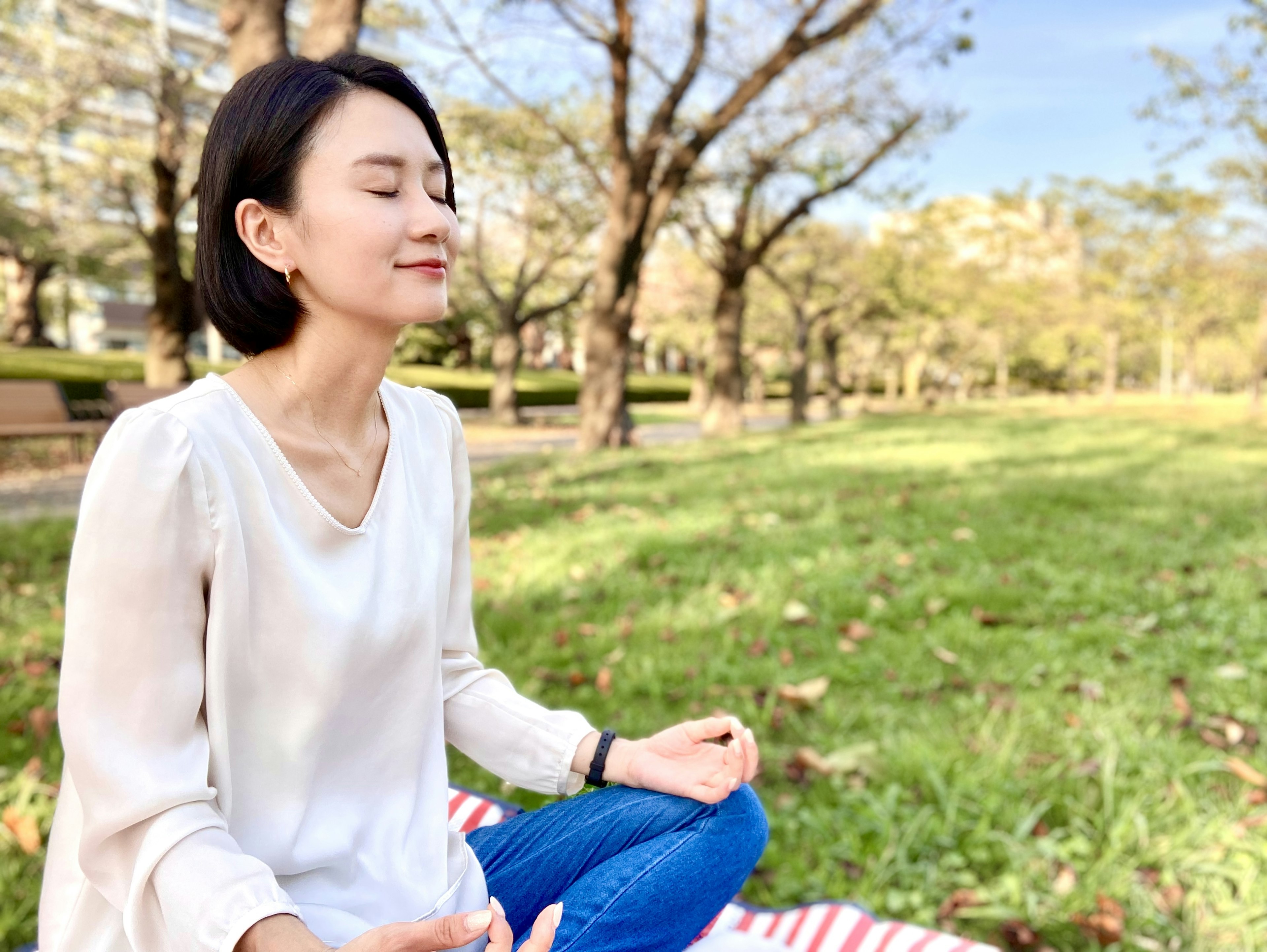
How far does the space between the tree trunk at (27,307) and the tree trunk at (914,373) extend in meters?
31.4

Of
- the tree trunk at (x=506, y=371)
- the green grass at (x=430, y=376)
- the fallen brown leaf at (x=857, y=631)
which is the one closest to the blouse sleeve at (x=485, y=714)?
the fallen brown leaf at (x=857, y=631)

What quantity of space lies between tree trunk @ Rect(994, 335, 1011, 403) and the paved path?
17.5 meters

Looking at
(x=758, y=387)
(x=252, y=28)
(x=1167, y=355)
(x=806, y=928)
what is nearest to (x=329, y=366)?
(x=806, y=928)

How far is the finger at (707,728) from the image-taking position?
161 cm

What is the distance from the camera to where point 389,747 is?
143 centimetres

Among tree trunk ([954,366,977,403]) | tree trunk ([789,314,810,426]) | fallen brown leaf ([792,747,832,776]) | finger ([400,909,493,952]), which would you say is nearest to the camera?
finger ([400,909,493,952])

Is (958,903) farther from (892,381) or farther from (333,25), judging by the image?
(892,381)

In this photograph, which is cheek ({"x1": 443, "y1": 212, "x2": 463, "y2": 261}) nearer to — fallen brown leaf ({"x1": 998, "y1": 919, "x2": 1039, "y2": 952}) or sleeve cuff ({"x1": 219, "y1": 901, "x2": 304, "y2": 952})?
sleeve cuff ({"x1": 219, "y1": 901, "x2": 304, "y2": 952})

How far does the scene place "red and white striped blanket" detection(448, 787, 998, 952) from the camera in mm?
2045

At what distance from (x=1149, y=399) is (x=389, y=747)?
2192 inches

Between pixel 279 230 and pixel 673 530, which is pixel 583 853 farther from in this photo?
pixel 673 530

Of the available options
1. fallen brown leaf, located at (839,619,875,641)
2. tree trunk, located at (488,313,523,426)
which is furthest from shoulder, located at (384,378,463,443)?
tree trunk, located at (488,313,523,426)

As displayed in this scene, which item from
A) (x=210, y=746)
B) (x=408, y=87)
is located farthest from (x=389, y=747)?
(x=408, y=87)

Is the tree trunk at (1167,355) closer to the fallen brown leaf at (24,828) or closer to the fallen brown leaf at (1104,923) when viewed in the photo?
the fallen brown leaf at (1104,923)
